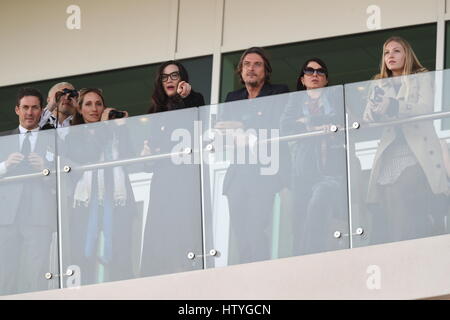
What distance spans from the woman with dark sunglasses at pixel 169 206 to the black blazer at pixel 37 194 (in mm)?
974

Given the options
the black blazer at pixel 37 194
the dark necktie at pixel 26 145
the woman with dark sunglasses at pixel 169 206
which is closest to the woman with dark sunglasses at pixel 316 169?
the woman with dark sunglasses at pixel 169 206

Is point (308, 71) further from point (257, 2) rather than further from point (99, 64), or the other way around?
point (99, 64)

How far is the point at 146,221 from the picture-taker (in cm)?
1031

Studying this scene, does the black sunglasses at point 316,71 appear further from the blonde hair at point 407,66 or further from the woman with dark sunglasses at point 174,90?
the woman with dark sunglasses at point 174,90

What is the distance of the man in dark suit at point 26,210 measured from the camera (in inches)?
424

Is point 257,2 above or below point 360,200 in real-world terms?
above

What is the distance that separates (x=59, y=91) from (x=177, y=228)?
236 cm

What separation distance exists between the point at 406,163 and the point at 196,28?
16.7ft

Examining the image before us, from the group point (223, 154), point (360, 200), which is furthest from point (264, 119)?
point (360, 200)

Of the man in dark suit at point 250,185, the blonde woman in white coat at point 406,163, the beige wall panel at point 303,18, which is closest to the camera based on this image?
the blonde woman in white coat at point 406,163

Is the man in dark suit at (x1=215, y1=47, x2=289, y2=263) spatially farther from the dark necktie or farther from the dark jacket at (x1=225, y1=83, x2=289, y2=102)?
the dark necktie

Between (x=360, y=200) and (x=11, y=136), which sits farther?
(x=11, y=136)

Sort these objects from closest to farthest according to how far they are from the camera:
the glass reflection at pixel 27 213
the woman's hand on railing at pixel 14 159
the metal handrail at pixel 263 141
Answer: the metal handrail at pixel 263 141 < the glass reflection at pixel 27 213 < the woman's hand on railing at pixel 14 159
